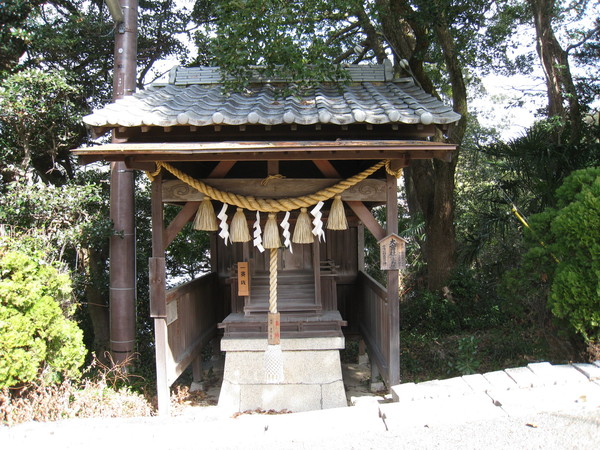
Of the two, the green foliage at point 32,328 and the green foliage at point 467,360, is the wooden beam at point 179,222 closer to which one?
the green foliage at point 32,328

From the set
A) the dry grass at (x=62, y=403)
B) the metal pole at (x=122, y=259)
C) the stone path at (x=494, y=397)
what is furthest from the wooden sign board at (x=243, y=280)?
the stone path at (x=494, y=397)

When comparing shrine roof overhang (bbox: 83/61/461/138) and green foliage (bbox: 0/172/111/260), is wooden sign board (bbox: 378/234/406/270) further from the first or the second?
green foliage (bbox: 0/172/111/260)

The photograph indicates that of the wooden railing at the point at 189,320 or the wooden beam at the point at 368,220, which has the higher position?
the wooden beam at the point at 368,220

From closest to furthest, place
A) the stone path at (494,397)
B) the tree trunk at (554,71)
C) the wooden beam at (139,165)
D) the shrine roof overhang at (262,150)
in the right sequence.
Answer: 1. the stone path at (494,397)
2. the shrine roof overhang at (262,150)
3. the wooden beam at (139,165)
4. the tree trunk at (554,71)

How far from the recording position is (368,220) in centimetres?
546

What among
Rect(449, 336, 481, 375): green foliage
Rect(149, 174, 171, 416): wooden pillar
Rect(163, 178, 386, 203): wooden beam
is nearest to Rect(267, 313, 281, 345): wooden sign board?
Rect(149, 174, 171, 416): wooden pillar

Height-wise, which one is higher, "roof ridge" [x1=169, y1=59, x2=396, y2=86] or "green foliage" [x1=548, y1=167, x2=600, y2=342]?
"roof ridge" [x1=169, y1=59, x2=396, y2=86]

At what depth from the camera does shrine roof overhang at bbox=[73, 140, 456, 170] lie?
464 cm

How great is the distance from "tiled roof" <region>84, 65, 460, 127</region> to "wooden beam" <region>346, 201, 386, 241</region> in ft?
3.40

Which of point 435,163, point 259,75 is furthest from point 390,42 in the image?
point 259,75

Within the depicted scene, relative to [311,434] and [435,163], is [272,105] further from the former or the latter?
[435,163]

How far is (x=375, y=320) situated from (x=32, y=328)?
4.27 meters

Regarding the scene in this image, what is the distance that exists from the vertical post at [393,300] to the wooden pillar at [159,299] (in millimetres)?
2656

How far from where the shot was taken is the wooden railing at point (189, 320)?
18.8 feet
